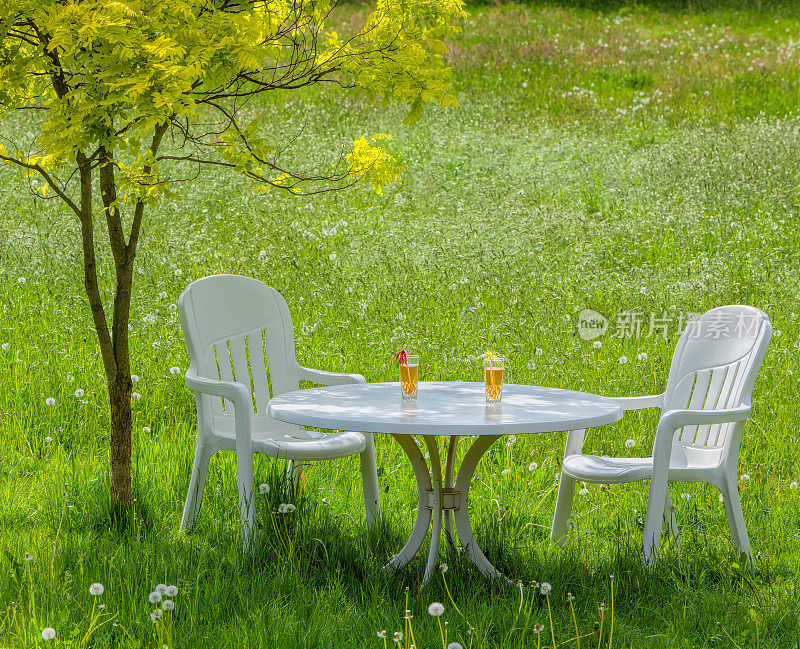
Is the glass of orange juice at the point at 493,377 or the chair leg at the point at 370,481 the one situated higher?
the glass of orange juice at the point at 493,377

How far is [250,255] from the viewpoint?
27.8ft

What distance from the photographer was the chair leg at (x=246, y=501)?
154 inches

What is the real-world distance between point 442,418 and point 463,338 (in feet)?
11.1

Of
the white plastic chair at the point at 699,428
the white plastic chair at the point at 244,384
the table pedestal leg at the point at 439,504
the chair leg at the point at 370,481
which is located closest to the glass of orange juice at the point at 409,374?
the table pedestal leg at the point at 439,504

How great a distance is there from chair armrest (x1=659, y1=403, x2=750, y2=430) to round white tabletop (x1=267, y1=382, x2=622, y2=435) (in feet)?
0.76

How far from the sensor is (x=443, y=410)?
3625mm

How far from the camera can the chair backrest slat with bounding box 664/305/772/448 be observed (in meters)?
4.22

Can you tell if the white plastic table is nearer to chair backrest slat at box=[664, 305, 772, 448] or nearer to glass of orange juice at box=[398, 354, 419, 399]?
glass of orange juice at box=[398, 354, 419, 399]

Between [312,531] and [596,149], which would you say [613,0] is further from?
[312,531]

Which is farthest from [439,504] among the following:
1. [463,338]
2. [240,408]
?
[463,338]

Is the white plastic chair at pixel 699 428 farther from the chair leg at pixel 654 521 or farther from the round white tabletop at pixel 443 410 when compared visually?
the round white tabletop at pixel 443 410

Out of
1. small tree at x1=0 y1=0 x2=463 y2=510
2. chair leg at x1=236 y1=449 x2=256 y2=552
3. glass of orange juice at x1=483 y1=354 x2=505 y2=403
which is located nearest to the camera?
small tree at x1=0 y1=0 x2=463 y2=510

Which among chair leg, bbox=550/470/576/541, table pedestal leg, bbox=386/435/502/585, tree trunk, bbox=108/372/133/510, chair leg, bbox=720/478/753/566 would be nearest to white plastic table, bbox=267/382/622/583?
table pedestal leg, bbox=386/435/502/585

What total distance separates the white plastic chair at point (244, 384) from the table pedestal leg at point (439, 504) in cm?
48
